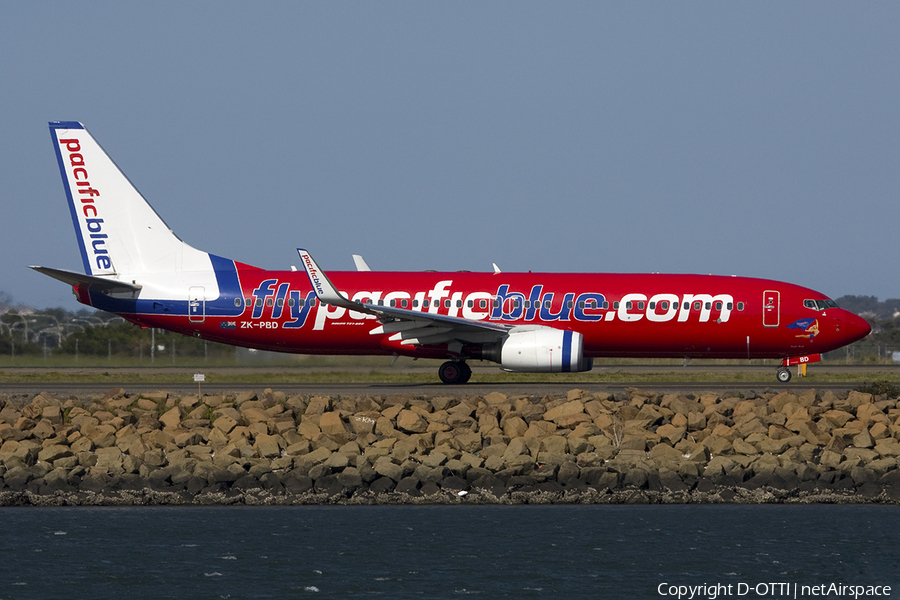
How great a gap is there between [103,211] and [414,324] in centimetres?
1169

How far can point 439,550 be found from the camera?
59.5 feet

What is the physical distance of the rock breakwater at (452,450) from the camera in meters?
21.9

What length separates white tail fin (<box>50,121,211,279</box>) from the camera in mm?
36219

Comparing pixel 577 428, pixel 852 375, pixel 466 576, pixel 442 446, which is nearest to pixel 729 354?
pixel 852 375

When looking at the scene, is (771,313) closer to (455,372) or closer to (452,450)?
(455,372)

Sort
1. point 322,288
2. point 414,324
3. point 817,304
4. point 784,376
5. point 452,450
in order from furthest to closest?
point 784,376
point 817,304
point 414,324
point 322,288
point 452,450

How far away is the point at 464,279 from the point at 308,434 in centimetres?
1127

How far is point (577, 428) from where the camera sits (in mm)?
24391

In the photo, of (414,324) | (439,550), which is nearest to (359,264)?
(414,324)

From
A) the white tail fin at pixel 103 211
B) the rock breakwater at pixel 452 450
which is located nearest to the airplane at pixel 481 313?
the white tail fin at pixel 103 211

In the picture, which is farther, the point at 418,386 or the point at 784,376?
the point at 784,376

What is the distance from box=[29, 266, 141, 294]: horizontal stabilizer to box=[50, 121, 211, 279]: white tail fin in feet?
3.94

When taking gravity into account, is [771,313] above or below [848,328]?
above

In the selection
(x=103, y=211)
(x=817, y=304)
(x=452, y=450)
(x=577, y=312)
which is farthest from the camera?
(x=103, y=211)
